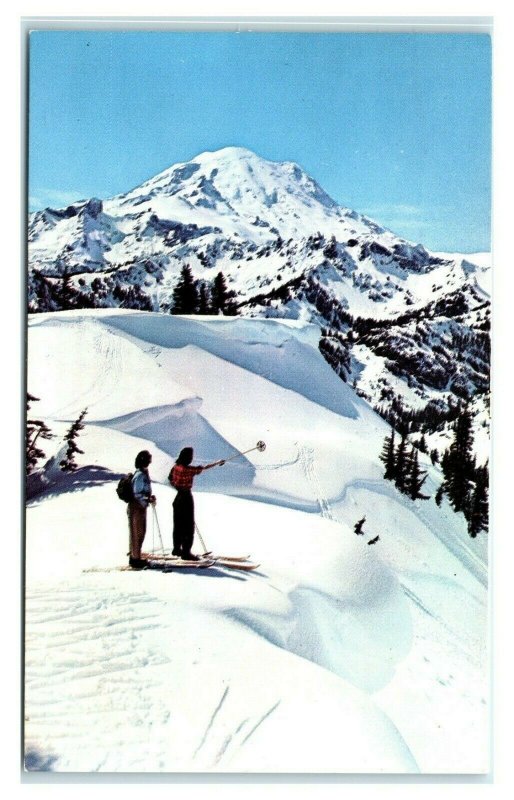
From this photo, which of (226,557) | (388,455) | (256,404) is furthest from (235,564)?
(388,455)

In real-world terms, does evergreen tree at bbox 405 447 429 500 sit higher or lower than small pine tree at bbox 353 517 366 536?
higher

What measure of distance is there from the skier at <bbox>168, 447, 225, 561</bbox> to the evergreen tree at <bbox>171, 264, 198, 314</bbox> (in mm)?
580

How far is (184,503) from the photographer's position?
9.15 ft

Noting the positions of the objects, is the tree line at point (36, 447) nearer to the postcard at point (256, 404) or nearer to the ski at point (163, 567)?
the postcard at point (256, 404)

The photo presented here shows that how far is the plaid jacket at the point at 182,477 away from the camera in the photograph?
279 cm

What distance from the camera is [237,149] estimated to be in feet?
9.40

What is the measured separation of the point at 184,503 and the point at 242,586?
39 cm

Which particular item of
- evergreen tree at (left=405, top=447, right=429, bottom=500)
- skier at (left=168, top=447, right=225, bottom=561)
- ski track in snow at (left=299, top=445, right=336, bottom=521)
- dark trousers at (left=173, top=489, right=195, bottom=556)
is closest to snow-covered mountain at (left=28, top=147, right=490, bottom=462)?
evergreen tree at (left=405, top=447, right=429, bottom=500)

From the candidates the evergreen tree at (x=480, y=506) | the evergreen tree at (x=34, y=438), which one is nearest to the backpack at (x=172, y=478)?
the evergreen tree at (x=34, y=438)

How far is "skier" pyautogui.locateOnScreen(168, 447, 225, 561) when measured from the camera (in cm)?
276

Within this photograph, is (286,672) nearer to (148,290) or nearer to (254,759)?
(254,759)

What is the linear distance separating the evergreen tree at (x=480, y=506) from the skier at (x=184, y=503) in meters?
1.03

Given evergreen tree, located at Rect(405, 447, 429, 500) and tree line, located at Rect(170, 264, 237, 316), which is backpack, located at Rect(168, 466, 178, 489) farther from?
evergreen tree, located at Rect(405, 447, 429, 500)
